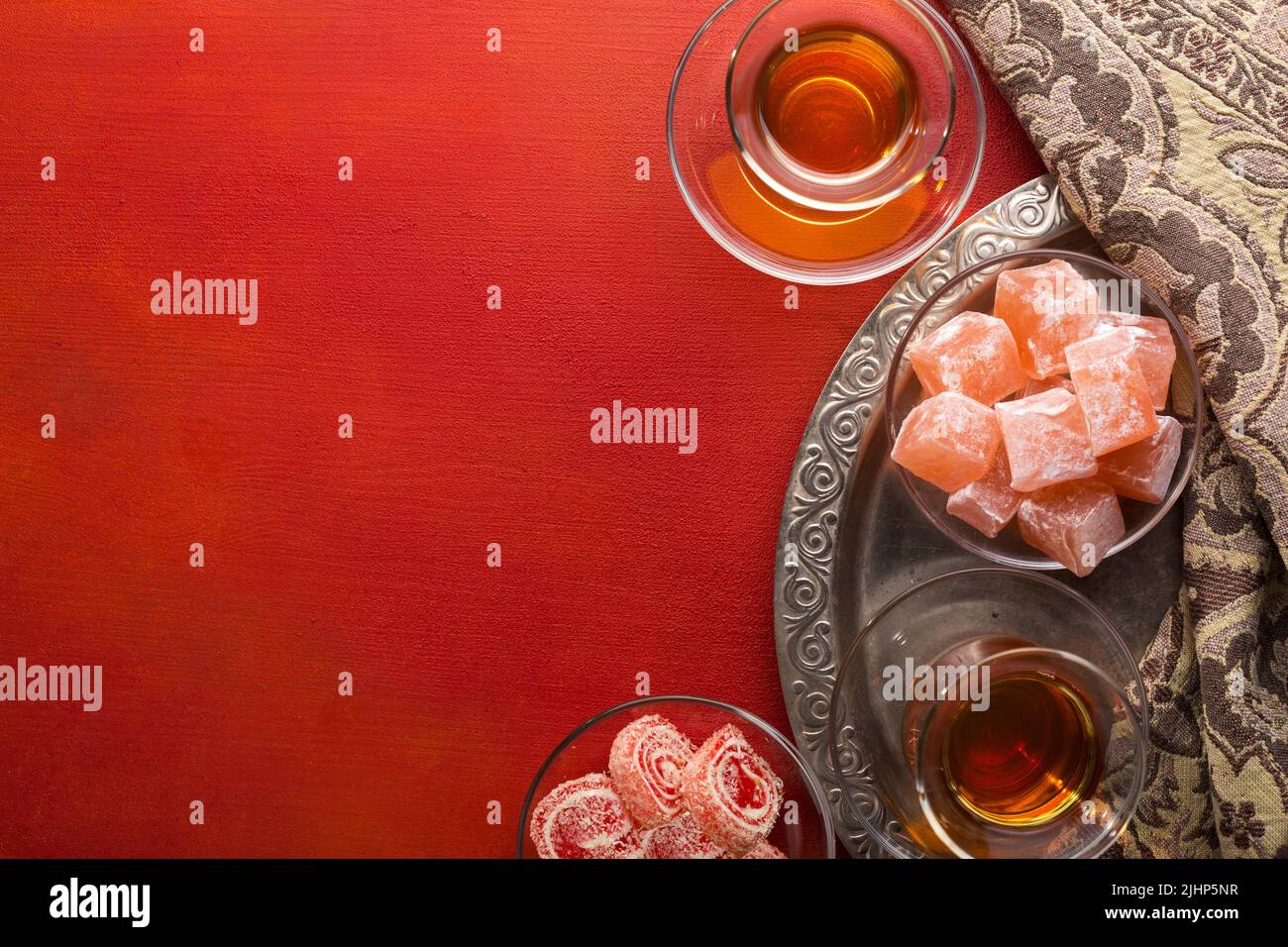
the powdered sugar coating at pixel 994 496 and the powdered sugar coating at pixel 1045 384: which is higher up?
the powdered sugar coating at pixel 1045 384

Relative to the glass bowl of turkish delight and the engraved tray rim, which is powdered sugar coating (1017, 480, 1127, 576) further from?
the engraved tray rim

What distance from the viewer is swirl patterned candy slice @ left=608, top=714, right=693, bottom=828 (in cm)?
96

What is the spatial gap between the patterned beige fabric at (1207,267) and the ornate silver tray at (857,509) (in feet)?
0.21

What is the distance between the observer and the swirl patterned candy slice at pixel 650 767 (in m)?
0.96

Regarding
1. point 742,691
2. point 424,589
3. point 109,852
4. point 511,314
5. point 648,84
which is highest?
point 648,84

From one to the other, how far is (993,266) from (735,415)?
1.03ft

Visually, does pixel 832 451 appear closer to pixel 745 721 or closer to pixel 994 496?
pixel 994 496

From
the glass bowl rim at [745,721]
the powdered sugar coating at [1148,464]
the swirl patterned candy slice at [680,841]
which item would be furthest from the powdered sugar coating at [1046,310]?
the swirl patterned candy slice at [680,841]

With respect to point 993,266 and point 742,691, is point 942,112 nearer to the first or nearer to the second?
point 993,266

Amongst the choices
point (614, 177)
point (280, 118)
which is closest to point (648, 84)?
point (614, 177)

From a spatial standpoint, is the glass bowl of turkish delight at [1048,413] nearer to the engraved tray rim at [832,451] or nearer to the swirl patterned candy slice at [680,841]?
the engraved tray rim at [832,451]

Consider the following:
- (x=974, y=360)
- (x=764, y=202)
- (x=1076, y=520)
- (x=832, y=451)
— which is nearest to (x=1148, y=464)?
(x=1076, y=520)

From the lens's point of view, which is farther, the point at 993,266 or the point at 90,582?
the point at 90,582

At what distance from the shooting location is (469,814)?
1.14 metres
